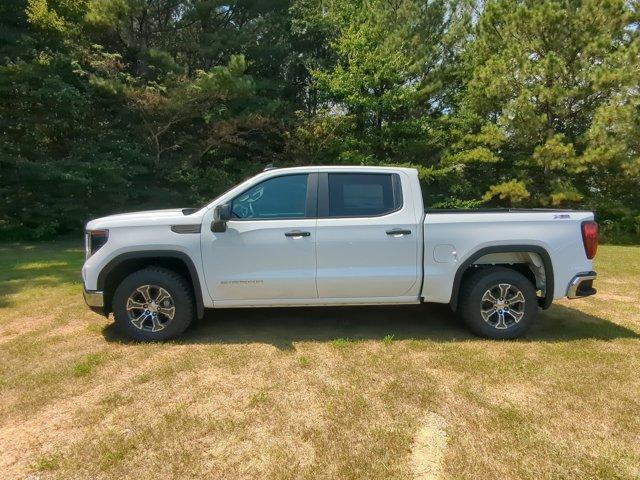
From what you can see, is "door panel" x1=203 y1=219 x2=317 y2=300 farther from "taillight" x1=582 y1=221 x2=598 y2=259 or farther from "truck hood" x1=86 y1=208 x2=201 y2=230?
"taillight" x1=582 y1=221 x2=598 y2=259

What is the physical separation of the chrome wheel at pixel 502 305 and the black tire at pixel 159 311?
3.06m

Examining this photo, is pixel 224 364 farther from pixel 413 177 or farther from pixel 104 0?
pixel 104 0

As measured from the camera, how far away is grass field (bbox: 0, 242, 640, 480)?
273 cm

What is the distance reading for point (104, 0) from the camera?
15352mm

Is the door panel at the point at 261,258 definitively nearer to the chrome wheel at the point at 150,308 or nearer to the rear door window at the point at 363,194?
the rear door window at the point at 363,194

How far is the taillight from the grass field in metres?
0.95

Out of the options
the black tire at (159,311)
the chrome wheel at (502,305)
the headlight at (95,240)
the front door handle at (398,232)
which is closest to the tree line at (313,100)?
the headlight at (95,240)

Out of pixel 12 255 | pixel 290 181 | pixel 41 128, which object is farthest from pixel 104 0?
pixel 290 181

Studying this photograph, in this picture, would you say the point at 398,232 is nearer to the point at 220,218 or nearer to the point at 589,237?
the point at 220,218

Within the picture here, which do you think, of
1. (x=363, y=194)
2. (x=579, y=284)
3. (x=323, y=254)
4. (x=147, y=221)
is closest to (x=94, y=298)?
(x=147, y=221)

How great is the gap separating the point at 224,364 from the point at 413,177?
270 cm

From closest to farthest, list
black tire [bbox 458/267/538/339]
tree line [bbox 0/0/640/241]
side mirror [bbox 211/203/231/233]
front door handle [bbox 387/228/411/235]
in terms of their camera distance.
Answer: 1. side mirror [bbox 211/203/231/233]
2. front door handle [bbox 387/228/411/235]
3. black tire [bbox 458/267/538/339]
4. tree line [bbox 0/0/640/241]

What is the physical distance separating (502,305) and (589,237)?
1.10 metres

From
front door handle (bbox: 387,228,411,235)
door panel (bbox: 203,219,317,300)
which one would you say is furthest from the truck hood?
front door handle (bbox: 387,228,411,235)
